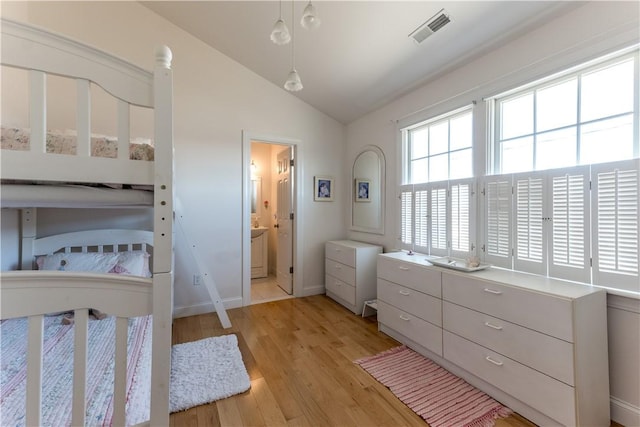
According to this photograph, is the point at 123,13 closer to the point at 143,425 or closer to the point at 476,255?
the point at 143,425

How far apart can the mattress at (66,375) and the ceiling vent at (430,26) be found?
9.24 feet

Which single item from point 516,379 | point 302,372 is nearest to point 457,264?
point 516,379

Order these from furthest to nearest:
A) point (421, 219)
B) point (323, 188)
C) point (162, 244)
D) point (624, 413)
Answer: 1. point (323, 188)
2. point (421, 219)
3. point (624, 413)
4. point (162, 244)

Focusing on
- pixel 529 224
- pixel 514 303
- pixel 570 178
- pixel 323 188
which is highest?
pixel 323 188

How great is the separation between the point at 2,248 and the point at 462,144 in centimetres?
382

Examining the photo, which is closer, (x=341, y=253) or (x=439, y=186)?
(x=439, y=186)

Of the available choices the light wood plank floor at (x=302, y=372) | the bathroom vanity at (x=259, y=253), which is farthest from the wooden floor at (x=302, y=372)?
the bathroom vanity at (x=259, y=253)

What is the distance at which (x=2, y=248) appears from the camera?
205 cm

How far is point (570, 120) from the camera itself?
1.72 meters

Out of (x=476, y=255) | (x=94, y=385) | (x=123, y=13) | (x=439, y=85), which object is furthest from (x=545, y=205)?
(x=123, y=13)

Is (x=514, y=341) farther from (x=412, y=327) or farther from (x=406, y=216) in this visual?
(x=406, y=216)

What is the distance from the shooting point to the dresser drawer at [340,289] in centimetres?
308

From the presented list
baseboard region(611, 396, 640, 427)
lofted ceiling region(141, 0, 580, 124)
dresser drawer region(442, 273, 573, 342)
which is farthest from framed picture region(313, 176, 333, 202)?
baseboard region(611, 396, 640, 427)

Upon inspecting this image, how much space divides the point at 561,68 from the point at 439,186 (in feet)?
3.72
